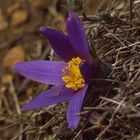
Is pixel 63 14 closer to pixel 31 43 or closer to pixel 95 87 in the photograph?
pixel 31 43

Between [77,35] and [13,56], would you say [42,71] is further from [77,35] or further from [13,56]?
[13,56]

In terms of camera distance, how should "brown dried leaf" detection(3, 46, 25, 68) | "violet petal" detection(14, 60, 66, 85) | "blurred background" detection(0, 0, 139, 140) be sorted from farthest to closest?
"brown dried leaf" detection(3, 46, 25, 68)
"blurred background" detection(0, 0, 139, 140)
"violet petal" detection(14, 60, 66, 85)

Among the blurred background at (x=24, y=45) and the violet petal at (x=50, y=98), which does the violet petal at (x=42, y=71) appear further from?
the blurred background at (x=24, y=45)

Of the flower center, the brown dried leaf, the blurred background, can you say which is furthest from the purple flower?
the brown dried leaf

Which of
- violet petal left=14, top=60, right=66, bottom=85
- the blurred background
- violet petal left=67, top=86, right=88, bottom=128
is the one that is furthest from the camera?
the blurred background

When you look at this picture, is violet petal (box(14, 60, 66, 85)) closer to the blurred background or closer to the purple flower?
the purple flower

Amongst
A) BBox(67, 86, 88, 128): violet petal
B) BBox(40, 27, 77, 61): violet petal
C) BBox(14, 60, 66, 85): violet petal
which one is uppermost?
BBox(40, 27, 77, 61): violet petal
